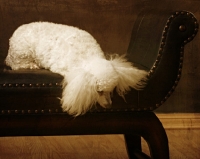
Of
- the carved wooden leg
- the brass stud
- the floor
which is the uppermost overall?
the brass stud

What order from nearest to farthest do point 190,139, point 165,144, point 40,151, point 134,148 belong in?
point 165,144, point 134,148, point 40,151, point 190,139

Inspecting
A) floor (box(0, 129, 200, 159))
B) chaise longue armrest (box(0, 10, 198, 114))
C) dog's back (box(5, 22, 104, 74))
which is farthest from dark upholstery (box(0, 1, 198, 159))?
floor (box(0, 129, 200, 159))

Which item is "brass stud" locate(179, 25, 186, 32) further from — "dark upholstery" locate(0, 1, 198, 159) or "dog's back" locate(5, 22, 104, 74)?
"dog's back" locate(5, 22, 104, 74)

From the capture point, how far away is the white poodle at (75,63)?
1.27 meters

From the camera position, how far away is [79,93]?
1257mm

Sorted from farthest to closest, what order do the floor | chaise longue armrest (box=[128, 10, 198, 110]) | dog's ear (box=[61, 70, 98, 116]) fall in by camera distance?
1. the floor
2. chaise longue armrest (box=[128, 10, 198, 110])
3. dog's ear (box=[61, 70, 98, 116])

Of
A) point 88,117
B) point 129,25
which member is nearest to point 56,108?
point 88,117

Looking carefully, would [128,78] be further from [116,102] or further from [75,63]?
[75,63]

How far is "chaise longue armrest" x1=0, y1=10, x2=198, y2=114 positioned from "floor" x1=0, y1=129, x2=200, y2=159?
0.65 meters

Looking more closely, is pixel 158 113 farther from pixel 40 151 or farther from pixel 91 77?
pixel 91 77

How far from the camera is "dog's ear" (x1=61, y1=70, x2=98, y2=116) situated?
1.26 m

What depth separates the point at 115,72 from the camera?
1.30 meters

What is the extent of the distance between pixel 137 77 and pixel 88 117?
23 centimetres

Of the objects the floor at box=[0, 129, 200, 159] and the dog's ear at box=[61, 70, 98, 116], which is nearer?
the dog's ear at box=[61, 70, 98, 116]
